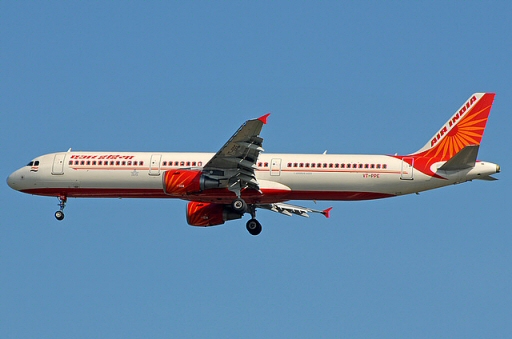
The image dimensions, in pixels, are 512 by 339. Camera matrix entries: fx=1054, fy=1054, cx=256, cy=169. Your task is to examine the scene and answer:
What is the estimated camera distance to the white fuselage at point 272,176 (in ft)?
224

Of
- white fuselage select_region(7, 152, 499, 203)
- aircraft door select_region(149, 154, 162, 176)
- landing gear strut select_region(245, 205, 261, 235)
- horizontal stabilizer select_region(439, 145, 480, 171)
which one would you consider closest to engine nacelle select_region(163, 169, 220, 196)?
white fuselage select_region(7, 152, 499, 203)

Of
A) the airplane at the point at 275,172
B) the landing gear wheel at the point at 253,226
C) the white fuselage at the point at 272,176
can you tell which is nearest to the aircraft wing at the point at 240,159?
the airplane at the point at 275,172

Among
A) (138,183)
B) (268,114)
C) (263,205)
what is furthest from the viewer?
(263,205)

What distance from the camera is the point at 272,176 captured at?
6950 centimetres

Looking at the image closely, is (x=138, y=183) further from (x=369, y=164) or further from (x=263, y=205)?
(x=369, y=164)

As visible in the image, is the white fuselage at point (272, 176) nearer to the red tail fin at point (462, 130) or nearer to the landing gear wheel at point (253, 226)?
the red tail fin at point (462, 130)

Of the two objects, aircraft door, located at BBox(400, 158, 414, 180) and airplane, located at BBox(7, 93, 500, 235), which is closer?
airplane, located at BBox(7, 93, 500, 235)

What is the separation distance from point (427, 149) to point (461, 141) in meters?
2.27

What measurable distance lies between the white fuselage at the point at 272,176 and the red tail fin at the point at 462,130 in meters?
1.60

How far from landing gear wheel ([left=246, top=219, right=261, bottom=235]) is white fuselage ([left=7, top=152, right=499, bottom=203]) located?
266 centimetres

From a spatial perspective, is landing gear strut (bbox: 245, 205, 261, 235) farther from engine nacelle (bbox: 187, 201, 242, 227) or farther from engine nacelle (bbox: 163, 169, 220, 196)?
engine nacelle (bbox: 163, 169, 220, 196)

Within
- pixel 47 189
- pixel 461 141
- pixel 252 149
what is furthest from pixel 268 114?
pixel 47 189

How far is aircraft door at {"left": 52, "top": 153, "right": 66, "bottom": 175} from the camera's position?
72812 mm

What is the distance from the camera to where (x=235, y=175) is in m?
67.9
